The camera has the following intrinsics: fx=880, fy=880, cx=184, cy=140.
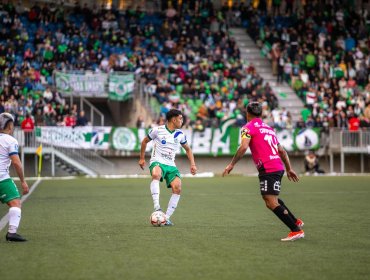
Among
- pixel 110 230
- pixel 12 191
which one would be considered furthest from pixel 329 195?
pixel 12 191

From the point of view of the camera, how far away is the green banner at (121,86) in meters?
39.6

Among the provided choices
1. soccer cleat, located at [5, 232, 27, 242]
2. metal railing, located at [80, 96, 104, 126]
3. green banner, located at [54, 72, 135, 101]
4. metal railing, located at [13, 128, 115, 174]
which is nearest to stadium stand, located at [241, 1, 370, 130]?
green banner, located at [54, 72, 135, 101]

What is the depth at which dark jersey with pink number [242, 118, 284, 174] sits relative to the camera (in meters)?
11.8

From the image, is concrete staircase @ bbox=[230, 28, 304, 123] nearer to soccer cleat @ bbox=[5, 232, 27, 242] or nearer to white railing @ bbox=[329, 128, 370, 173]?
white railing @ bbox=[329, 128, 370, 173]

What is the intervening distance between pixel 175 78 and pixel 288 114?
18.1 feet

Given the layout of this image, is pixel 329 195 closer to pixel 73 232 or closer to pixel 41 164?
pixel 73 232

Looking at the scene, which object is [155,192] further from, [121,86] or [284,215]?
[121,86]

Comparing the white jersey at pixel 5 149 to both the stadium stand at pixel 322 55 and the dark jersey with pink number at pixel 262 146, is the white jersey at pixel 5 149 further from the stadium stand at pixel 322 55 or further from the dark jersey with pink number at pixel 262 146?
the stadium stand at pixel 322 55

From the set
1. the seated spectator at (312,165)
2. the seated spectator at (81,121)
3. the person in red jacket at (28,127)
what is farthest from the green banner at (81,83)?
the seated spectator at (312,165)

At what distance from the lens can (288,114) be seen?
39625 millimetres

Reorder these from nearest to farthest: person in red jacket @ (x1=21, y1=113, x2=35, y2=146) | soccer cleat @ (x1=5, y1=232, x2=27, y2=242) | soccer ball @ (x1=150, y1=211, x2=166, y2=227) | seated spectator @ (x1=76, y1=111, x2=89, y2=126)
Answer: soccer cleat @ (x1=5, y1=232, x2=27, y2=242) < soccer ball @ (x1=150, y1=211, x2=166, y2=227) < person in red jacket @ (x1=21, y1=113, x2=35, y2=146) < seated spectator @ (x1=76, y1=111, x2=89, y2=126)

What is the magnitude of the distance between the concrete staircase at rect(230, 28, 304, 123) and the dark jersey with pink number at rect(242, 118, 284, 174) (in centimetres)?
2907

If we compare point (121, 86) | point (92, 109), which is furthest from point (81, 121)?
point (121, 86)

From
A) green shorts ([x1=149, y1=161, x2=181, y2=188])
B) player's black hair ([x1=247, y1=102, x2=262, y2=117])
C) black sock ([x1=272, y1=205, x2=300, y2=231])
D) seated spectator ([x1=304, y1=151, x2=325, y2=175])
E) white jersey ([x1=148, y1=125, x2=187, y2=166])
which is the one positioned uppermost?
player's black hair ([x1=247, y1=102, x2=262, y2=117])
